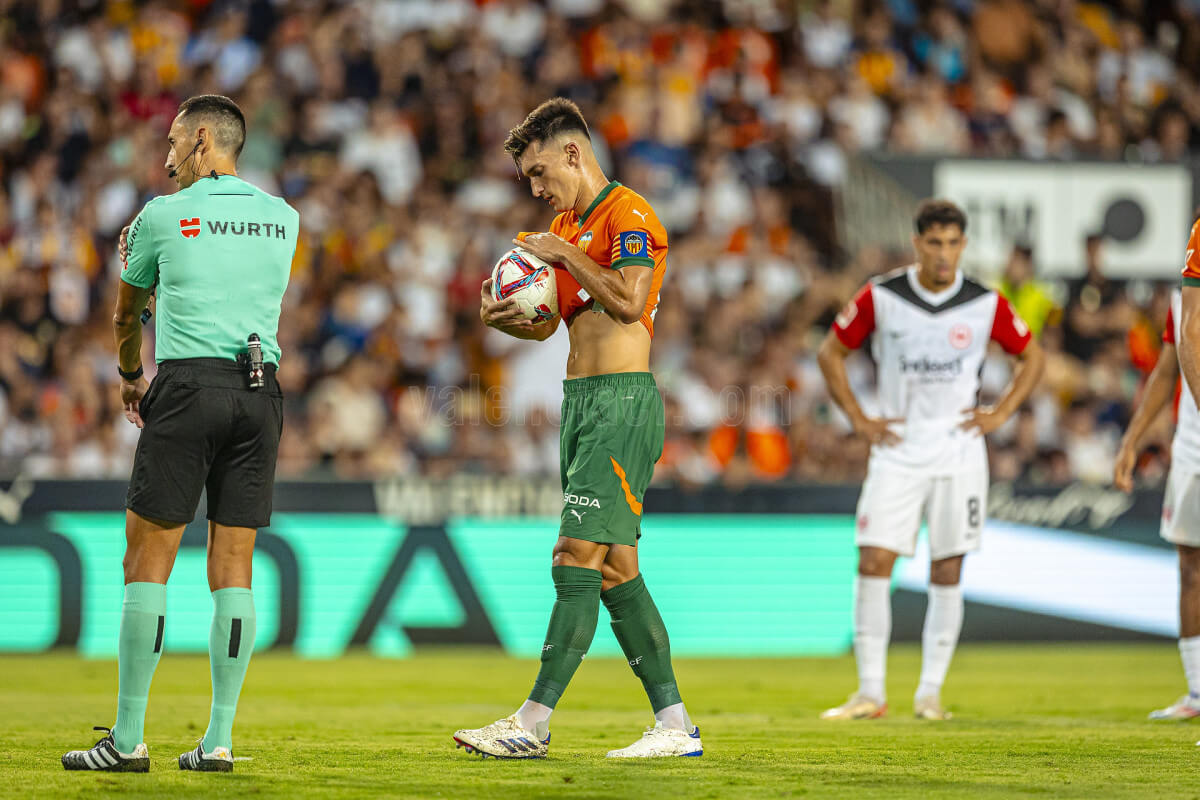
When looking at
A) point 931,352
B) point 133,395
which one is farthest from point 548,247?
point 931,352

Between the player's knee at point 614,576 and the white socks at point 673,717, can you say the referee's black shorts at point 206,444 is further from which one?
the white socks at point 673,717

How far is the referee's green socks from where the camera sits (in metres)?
6.38

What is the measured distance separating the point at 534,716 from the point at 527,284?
1.76 metres

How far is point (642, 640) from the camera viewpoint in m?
6.38

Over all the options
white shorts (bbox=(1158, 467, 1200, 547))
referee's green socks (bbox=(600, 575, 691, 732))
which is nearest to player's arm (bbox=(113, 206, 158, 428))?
referee's green socks (bbox=(600, 575, 691, 732))

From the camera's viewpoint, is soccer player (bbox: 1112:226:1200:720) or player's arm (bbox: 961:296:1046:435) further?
player's arm (bbox: 961:296:1046:435)

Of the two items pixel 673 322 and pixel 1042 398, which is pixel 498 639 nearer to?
pixel 673 322

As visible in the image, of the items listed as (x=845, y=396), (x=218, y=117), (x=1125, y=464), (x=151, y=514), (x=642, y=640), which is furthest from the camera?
(x=845, y=396)

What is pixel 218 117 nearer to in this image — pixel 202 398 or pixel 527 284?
pixel 202 398

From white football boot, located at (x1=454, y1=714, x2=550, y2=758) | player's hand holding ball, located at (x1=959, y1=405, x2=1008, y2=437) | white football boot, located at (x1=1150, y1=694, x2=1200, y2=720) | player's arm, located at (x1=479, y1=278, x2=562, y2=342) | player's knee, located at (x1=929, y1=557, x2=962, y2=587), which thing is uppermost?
player's arm, located at (x1=479, y1=278, x2=562, y2=342)

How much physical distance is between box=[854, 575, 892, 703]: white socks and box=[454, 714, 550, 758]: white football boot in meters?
3.03

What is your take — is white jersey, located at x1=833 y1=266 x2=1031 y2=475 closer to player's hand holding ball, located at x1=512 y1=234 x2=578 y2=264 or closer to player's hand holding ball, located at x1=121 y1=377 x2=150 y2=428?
player's hand holding ball, located at x1=512 y1=234 x2=578 y2=264

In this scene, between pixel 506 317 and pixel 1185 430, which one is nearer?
pixel 506 317

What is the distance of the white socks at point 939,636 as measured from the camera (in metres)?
8.61
